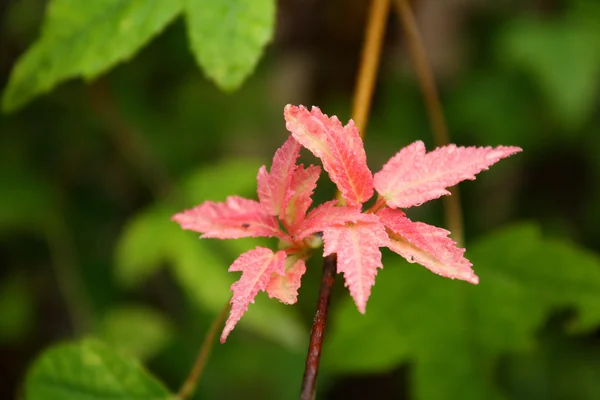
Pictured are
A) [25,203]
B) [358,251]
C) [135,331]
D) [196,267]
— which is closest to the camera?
[358,251]

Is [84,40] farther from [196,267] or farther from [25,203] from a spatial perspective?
[25,203]

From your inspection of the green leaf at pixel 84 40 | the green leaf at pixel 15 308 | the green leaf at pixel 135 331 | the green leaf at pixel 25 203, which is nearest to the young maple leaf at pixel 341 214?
the green leaf at pixel 84 40

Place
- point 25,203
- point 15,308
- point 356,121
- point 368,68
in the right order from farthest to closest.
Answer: point 15,308 < point 25,203 < point 368,68 < point 356,121

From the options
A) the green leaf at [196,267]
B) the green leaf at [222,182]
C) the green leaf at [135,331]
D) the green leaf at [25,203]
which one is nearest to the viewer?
the green leaf at [196,267]

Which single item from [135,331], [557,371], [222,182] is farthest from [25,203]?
[557,371]

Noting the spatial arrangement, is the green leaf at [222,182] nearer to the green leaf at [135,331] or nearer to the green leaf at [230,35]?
the green leaf at [135,331]

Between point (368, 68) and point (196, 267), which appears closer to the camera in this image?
point (368, 68)

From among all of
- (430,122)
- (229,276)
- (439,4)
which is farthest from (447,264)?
(439,4)

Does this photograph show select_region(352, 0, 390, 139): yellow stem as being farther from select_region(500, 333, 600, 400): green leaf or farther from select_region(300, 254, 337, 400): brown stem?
select_region(500, 333, 600, 400): green leaf
